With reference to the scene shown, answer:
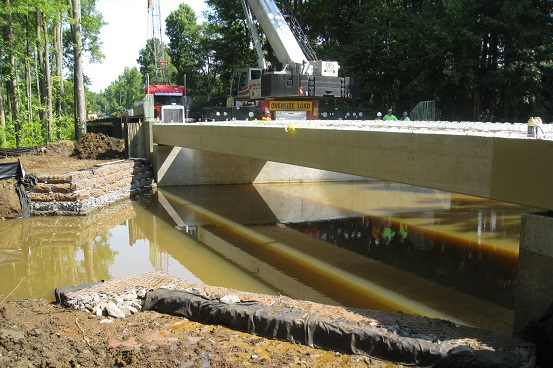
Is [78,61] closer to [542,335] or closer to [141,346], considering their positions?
[141,346]

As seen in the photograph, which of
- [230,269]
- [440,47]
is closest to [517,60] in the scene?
[440,47]

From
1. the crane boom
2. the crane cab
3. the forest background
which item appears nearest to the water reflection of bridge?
the crane cab

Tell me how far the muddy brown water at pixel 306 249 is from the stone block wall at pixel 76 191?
0.51 m

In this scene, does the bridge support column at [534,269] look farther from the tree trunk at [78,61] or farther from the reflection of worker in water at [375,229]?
the tree trunk at [78,61]

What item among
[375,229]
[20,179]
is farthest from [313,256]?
[20,179]

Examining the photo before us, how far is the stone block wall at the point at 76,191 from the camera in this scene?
45.8ft

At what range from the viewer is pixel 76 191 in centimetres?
1416

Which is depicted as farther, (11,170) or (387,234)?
(11,170)

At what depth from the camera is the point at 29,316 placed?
6328 millimetres

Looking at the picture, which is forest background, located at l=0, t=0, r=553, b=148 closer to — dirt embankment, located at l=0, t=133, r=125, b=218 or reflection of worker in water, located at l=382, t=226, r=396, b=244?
dirt embankment, located at l=0, t=133, r=125, b=218

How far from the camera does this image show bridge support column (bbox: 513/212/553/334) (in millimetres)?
5258

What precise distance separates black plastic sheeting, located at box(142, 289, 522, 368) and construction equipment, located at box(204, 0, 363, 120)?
1526cm

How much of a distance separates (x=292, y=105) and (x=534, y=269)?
1755 cm

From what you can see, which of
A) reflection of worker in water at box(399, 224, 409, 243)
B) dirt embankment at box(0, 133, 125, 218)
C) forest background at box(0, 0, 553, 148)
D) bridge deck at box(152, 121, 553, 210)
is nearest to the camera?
bridge deck at box(152, 121, 553, 210)
